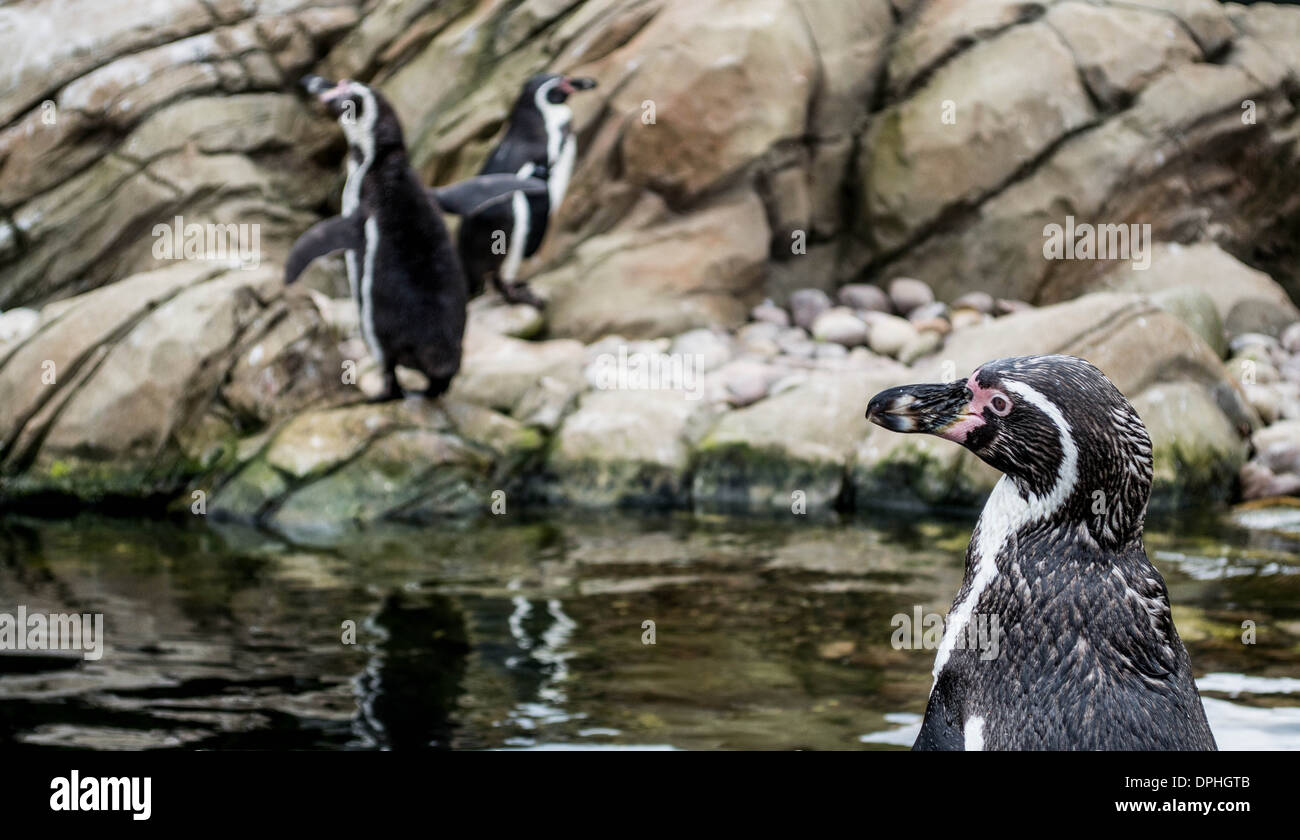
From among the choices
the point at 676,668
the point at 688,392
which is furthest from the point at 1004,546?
the point at 688,392

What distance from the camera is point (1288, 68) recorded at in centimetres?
1068

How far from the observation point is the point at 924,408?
2031 millimetres

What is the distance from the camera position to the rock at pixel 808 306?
991cm

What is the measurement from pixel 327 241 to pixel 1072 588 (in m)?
5.65

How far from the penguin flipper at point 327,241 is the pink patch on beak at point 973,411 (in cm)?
524

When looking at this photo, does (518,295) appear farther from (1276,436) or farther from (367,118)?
(1276,436)

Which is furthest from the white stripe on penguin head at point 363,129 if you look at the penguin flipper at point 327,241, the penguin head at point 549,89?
the penguin head at point 549,89

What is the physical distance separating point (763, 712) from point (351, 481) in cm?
365

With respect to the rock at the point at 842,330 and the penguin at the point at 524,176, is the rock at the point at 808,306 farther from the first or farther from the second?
the penguin at the point at 524,176

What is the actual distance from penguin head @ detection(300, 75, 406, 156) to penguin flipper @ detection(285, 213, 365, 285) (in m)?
0.39

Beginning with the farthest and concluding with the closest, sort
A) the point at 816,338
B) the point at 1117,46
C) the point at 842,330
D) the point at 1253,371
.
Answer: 1. the point at 1117,46
2. the point at 816,338
3. the point at 842,330
4. the point at 1253,371

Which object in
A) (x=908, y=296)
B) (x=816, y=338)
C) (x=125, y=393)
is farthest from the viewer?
(x=908, y=296)

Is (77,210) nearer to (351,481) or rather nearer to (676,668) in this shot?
(351,481)

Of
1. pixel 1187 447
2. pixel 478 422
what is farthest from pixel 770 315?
pixel 1187 447
